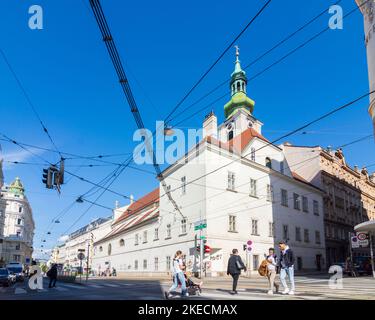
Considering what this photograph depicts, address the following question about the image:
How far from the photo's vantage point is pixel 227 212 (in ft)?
124

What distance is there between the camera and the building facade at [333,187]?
55625 mm

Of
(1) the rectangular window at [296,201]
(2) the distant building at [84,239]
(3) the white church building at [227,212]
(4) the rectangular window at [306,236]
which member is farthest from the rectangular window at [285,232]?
(2) the distant building at [84,239]

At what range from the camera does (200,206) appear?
36.7m

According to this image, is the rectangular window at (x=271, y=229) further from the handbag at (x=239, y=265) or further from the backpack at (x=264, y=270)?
the handbag at (x=239, y=265)

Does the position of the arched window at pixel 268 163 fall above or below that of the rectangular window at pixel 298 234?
above

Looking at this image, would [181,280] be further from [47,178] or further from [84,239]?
[84,239]

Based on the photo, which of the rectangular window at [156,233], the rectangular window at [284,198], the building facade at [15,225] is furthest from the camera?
the building facade at [15,225]

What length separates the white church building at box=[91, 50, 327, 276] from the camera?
36562 millimetres

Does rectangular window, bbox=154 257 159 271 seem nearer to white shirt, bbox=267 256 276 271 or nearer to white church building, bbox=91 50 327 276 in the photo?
white church building, bbox=91 50 327 276

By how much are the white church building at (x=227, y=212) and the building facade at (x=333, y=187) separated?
10.7 feet

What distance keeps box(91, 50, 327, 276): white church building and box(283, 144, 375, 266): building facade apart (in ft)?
10.7

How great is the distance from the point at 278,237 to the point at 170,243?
12.4m

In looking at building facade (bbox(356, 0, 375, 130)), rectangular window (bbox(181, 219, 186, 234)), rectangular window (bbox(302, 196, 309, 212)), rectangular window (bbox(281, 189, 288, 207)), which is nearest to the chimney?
rectangular window (bbox(281, 189, 288, 207))
